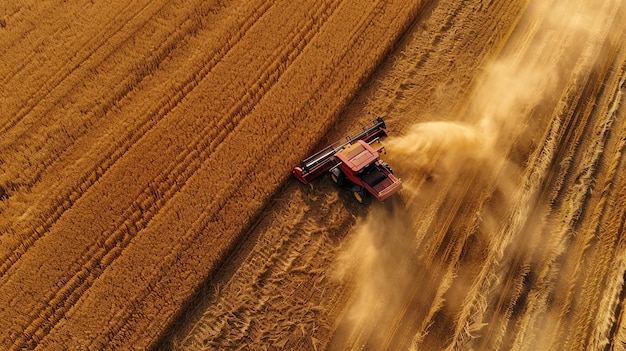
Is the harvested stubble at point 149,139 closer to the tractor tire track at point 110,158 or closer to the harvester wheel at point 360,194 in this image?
the tractor tire track at point 110,158

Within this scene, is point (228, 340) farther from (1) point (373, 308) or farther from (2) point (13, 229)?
(2) point (13, 229)

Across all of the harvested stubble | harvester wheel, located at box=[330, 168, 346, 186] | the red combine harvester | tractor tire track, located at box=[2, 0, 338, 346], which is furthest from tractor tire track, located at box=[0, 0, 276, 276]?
harvester wheel, located at box=[330, 168, 346, 186]

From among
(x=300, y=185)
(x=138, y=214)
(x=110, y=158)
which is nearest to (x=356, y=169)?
(x=300, y=185)

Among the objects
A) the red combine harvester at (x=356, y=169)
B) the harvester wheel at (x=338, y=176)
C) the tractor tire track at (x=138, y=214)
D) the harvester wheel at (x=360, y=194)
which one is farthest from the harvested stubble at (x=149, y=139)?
the harvester wheel at (x=360, y=194)

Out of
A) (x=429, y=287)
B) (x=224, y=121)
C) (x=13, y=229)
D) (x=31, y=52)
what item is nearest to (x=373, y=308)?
(x=429, y=287)

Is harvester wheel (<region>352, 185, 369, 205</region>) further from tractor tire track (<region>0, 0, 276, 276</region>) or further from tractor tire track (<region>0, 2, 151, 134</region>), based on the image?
tractor tire track (<region>0, 2, 151, 134</region>)

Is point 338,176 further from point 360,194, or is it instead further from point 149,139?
point 149,139
